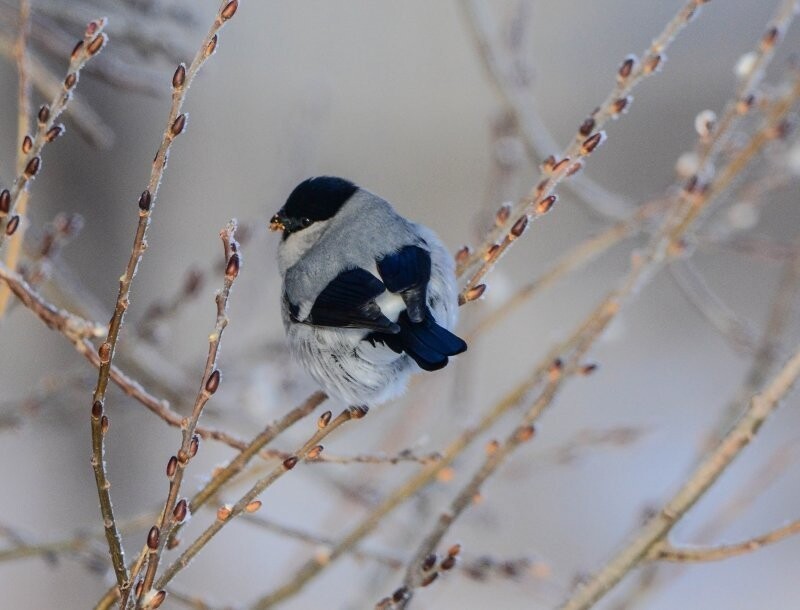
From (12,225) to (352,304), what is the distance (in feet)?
1.70

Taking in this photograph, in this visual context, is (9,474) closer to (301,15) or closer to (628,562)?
(301,15)

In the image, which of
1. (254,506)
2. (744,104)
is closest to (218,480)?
(254,506)

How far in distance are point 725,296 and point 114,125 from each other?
3141 millimetres

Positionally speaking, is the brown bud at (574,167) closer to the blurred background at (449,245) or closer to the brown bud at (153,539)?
the brown bud at (153,539)

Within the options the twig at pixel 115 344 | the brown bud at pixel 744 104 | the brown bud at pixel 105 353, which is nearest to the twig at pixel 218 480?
the twig at pixel 115 344

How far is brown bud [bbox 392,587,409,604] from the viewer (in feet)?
3.43

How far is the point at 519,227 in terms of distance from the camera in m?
1.10

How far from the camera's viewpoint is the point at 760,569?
4.31m

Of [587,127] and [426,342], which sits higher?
[587,127]

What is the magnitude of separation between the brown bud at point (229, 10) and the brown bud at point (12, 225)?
0.32 m

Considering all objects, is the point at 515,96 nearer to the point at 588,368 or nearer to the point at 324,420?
the point at 588,368

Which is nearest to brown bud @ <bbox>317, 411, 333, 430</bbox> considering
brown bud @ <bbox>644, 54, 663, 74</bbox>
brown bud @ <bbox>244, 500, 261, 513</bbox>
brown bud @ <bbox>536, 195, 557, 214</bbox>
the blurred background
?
brown bud @ <bbox>244, 500, 261, 513</bbox>

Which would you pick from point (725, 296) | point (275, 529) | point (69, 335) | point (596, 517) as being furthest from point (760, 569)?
point (69, 335)

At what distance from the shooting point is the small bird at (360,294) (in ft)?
4.47
